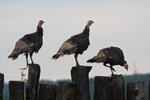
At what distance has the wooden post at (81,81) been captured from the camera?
33.8ft

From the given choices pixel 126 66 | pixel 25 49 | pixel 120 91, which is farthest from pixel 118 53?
pixel 120 91

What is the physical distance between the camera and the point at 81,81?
10375 millimetres

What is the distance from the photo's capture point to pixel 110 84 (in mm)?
10461

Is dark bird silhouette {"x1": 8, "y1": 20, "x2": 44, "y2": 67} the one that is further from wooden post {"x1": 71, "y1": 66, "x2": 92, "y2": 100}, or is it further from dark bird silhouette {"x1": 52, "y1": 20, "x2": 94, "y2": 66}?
wooden post {"x1": 71, "y1": 66, "x2": 92, "y2": 100}

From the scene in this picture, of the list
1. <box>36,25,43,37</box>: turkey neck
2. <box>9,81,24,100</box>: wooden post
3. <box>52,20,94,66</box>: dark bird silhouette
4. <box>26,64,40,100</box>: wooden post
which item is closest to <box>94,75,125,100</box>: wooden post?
<box>26,64,40,100</box>: wooden post

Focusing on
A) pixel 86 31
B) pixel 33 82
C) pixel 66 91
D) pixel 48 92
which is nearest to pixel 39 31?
pixel 86 31

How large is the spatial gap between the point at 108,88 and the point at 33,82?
159 centimetres

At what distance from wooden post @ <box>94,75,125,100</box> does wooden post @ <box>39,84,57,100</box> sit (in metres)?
0.80

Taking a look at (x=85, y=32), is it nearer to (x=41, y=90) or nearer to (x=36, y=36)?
(x=36, y=36)

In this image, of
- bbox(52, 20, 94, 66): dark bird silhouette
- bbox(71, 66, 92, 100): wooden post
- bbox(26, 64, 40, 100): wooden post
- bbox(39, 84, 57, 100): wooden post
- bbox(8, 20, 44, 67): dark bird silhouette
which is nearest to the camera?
bbox(71, 66, 92, 100): wooden post

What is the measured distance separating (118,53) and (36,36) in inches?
114

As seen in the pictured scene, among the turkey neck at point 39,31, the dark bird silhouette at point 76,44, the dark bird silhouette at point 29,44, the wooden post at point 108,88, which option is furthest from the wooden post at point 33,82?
the turkey neck at point 39,31

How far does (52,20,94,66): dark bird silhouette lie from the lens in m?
14.5

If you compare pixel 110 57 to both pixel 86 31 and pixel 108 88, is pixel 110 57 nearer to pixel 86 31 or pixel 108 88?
pixel 86 31
